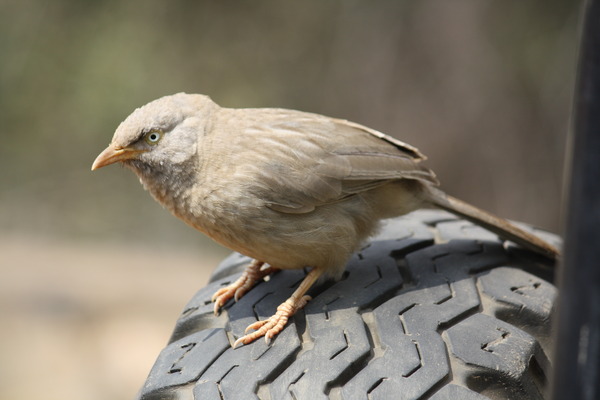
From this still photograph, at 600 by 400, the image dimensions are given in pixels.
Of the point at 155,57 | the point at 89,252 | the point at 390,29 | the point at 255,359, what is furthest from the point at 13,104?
the point at 255,359

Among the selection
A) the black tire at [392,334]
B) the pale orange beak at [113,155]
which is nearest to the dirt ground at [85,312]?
the black tire at [392,334]

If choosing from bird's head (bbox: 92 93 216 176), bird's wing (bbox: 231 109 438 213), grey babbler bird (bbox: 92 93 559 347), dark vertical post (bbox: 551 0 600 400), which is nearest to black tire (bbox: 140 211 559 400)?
grey babbler bird (bbox: 92 93 559 347)

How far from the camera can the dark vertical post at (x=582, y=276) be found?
1395mm

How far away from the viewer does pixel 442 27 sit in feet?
28.3

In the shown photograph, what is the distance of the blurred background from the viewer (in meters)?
8.01

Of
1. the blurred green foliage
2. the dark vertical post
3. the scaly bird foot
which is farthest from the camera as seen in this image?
the blurred green foliage

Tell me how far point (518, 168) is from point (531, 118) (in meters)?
0.58

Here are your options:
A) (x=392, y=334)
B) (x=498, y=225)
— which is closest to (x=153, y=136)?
(x=392, y=334)

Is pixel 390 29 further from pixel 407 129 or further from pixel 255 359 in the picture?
pixel 255 359

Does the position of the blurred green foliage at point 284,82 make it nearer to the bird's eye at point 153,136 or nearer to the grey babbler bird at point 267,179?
the grey babbler bird at point 267,179

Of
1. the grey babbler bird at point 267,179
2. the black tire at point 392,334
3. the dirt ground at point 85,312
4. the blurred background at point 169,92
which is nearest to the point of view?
the black tire at point 392,334

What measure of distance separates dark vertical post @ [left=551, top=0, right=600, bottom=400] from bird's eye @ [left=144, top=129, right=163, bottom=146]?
2646mm

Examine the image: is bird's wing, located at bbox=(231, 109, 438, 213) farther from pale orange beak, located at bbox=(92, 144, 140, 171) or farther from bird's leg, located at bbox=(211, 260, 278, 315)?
pale orange beak, located at bbox=(92, 144, 140, 171)

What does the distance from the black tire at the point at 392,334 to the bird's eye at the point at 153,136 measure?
841 mm
